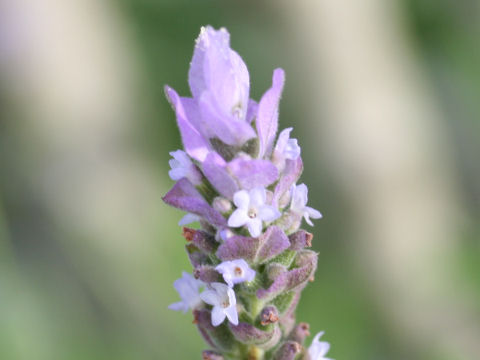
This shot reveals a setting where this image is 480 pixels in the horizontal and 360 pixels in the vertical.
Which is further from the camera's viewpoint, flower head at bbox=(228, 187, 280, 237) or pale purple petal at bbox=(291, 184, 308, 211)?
pale purple petal at bbox=(291, 184, 308, 211)

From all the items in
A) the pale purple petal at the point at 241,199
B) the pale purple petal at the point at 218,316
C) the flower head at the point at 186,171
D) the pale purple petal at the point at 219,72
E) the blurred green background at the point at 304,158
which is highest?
the blurred green background at the point at 304,158

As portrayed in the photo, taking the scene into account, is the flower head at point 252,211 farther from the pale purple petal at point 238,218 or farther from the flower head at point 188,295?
the flower head at point 188,295

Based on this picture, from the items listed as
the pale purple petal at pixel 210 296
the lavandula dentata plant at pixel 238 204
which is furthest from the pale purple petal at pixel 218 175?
the pale purple petal at pixel 210 296

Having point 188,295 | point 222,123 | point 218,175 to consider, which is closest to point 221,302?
point 188,295

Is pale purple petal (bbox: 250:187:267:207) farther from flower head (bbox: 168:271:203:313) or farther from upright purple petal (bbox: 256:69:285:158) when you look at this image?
flower head (bbox: 168:271:203:313)

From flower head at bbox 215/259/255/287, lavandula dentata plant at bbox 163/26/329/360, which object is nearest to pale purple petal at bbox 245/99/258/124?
lavandula dentata plant at bbox 163/26/329/360

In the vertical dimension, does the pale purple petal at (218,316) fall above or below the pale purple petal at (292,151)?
below

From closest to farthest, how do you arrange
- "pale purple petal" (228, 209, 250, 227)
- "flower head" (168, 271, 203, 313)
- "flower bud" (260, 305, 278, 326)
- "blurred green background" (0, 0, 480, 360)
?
"pale purple petal" (228, 209, 250, 227)
"flower bud" (260, 305, 278, 326)
"flower head" (168, 271, 203, 313)
"blurred green background" (0, 0, 480, 360)

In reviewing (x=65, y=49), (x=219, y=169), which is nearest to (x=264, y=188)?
(x=219, y=169)
